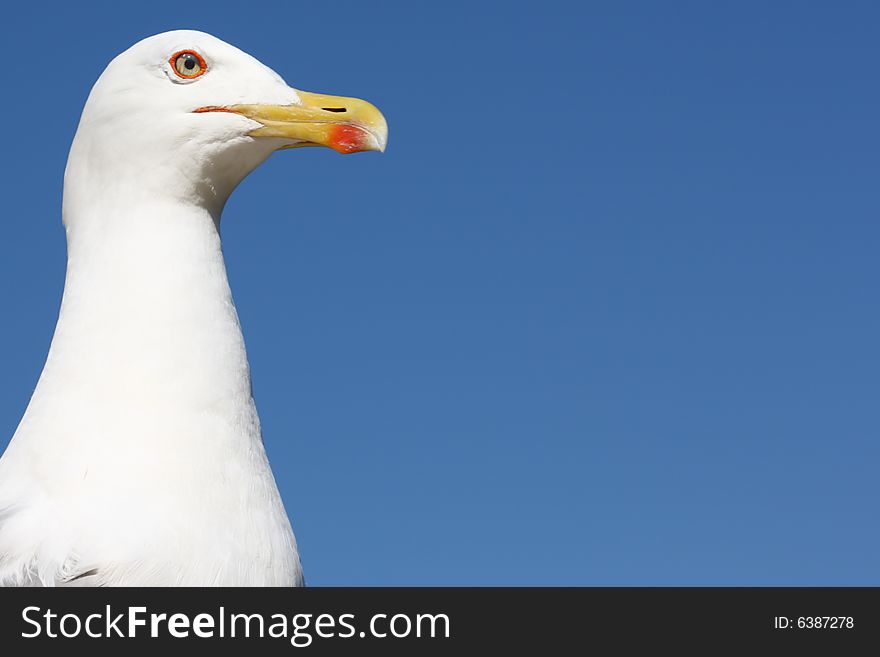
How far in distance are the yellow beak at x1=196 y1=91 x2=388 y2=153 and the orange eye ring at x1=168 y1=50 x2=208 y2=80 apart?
269 mm

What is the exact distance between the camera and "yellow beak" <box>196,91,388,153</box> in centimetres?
561

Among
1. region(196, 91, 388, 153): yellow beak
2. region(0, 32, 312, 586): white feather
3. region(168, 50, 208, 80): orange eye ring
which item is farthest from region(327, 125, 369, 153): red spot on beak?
region(168, 50, 208, 80): orange eye ring

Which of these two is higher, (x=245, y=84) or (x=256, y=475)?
(x=245, y=84)

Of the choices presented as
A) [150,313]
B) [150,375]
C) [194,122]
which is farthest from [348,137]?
[150,375]

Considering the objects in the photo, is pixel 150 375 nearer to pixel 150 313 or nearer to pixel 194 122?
pixel 150 313

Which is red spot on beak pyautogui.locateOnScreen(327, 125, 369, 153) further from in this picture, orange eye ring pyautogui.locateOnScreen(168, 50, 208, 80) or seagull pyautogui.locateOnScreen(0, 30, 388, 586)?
orange eye ring pyautogui.locateOnScreen(168, 50, 208, 80)

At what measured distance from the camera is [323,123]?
18.7ft

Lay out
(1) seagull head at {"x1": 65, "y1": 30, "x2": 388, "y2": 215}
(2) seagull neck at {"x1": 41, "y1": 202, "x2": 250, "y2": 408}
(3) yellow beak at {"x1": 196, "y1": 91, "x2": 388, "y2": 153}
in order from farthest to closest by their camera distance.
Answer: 1. (3) yellow beak at {"x1": 196, "y1": 91, "x2": 388, "y2": 153}
2. (1) seagull head at {"x1": 65, "y1": 30, "x2": 388, "y2": 215}
3. (2) seagull neck at {"x1": 41, "y1": 202, "x2": 250, "y2": 408}

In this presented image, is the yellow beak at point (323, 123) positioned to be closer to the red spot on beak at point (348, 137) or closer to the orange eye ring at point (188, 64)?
the red spot on beak at point (348, 137)

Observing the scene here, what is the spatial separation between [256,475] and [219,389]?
1.43 ft
